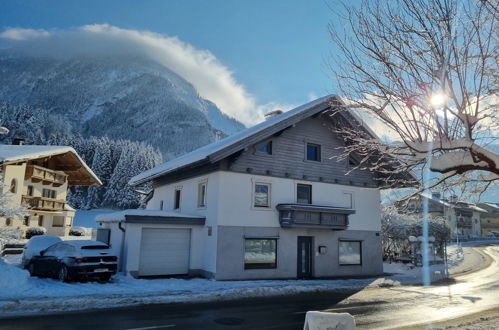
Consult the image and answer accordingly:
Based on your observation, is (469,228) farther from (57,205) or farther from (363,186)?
(57,205)

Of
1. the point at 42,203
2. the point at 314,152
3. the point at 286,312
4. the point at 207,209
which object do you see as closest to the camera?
the point at 286,312

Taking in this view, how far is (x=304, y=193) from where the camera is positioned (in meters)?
21.7

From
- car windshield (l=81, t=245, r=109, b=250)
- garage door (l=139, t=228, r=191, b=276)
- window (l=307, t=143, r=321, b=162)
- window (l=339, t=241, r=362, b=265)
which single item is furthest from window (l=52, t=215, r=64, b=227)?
window (l=339, t=241, r=362, b=265)

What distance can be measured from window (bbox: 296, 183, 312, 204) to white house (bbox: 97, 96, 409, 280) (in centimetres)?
6

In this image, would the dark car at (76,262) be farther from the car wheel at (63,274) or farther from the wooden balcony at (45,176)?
the wooden balcony at (45,176)

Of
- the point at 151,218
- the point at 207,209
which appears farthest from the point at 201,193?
the point at 151,218

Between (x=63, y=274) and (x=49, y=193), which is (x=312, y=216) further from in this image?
(x=49, y=193)

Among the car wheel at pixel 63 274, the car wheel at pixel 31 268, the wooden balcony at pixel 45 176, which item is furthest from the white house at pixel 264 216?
the wooden balcony at pixel 45 176

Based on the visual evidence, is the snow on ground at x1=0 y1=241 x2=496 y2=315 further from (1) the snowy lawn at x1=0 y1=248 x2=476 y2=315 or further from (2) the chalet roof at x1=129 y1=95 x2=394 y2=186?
(2) the chalet roof at x1=129 y1=95 x2=394 y2=186

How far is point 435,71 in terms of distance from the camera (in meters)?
8.23

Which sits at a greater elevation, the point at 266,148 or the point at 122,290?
the point at 266,148

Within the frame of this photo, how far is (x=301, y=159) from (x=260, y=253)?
5712 mm

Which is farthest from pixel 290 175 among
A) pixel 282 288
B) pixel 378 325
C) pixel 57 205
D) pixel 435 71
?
pixel 57 205

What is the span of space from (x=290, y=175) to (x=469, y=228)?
277 feet
